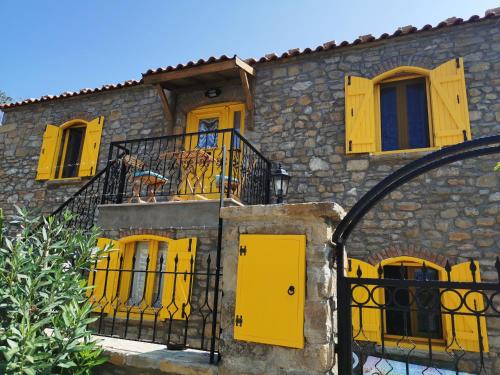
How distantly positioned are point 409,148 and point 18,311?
5.83m

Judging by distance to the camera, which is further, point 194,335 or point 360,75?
point 360,75

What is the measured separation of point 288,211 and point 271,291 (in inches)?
24.4

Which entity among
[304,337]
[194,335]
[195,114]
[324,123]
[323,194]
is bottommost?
[194,335]

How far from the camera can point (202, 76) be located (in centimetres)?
715

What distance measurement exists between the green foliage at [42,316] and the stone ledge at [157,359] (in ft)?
0.49

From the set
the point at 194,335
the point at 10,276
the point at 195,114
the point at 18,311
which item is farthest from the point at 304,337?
the point at 195,114

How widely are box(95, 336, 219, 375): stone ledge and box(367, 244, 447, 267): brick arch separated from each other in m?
3.48

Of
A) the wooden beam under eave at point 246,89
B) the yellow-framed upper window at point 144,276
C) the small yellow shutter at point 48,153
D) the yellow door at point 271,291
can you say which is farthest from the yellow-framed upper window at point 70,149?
the yellow door at point 271,291

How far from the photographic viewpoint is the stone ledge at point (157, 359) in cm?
272

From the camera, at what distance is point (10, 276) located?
282 cm

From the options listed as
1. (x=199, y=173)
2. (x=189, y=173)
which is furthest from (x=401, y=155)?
(x=199, y=173)

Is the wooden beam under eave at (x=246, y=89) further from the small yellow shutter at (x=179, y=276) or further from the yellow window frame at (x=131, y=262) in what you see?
the yellow window frame at (x=131, y=262)

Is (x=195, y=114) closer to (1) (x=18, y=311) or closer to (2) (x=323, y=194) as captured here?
(2) (x=323, y=194)

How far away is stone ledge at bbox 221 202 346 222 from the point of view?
2.63 meters
